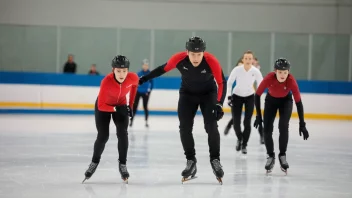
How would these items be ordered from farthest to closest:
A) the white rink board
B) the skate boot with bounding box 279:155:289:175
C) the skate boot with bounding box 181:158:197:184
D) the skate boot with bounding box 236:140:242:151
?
the white rink board
the skate boot with bounding box 236:140:242:151
the skate boot with bounding box 279:155:289:175
the skate boot with bounding box 181:158:197:184

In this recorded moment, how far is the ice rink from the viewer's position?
676cm

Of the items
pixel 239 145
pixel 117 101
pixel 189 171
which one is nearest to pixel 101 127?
pixel 117 101

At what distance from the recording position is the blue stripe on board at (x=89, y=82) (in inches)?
782

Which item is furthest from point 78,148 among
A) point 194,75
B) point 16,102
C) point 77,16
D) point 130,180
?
point 77,16

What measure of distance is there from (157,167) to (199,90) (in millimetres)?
1805

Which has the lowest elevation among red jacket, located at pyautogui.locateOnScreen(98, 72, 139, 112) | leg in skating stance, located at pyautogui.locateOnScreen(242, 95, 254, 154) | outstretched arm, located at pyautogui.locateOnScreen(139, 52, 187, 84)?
leg in skating stance, located at pyautogui.locateOnScreen(242, 95, 254, 154)

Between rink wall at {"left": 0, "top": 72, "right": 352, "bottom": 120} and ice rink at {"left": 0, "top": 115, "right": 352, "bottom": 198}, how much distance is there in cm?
446

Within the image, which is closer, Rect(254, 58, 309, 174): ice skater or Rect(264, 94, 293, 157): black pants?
Rect(254, 58, 309, 174): ice skater

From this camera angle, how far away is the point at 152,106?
2042 cm

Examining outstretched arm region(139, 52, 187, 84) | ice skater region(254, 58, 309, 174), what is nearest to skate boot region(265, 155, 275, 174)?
ice skater region(254, 58, 309, 174)

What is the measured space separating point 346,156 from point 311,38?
11299 millimetres

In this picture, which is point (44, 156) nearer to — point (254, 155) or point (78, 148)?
point (78, 148)

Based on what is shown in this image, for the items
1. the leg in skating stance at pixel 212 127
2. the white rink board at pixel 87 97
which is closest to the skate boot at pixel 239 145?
the leg in skating stance at pixel 212 127

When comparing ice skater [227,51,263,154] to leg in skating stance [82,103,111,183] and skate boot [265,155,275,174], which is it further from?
leg in skating stance [82,103,111,183]
